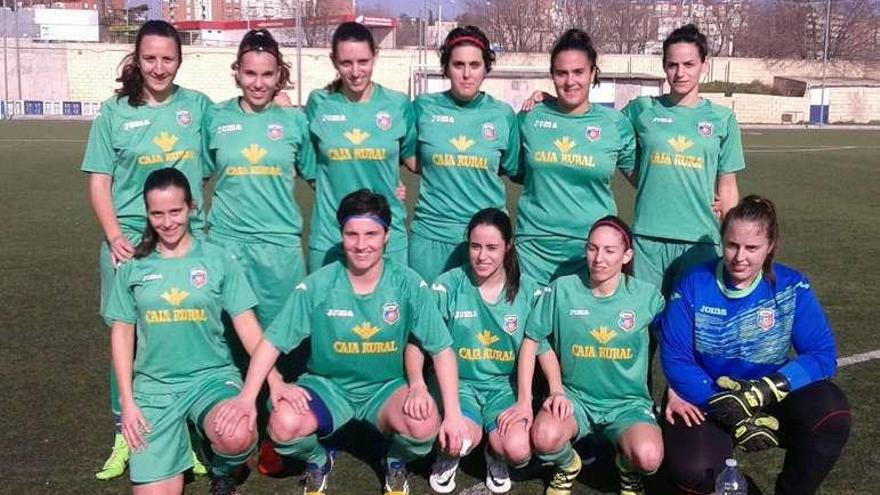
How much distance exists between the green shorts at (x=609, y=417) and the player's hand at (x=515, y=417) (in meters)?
0.20

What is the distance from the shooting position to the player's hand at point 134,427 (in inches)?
137

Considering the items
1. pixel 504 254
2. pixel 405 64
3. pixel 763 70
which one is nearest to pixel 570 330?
pixel 504 254

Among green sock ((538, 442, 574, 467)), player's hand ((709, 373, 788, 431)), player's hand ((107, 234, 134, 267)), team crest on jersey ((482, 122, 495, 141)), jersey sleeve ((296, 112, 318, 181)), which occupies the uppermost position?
Answer: team crest on jersey ((482, 122, 495, 141))

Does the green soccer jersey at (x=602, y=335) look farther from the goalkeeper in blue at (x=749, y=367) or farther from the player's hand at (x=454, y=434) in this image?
the player's hand at (x=454, y=434)

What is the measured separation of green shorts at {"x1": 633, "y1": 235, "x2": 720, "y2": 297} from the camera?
167 inches

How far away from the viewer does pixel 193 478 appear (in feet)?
12.8

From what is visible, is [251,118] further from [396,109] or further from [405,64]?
[405,64]

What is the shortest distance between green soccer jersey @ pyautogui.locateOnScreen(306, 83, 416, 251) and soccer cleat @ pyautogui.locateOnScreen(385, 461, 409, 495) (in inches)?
42.6

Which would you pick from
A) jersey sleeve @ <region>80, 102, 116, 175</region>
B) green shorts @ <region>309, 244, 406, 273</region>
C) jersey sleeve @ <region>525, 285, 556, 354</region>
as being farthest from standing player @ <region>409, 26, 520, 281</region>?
jersey sleeve @ <region>80, 102, 116, 175</region>

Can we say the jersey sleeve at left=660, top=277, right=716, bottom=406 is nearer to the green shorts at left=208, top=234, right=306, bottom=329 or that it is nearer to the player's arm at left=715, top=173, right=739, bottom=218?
the player's arm at left=715, top=173, right=739, bottom=218

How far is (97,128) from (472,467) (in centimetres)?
224

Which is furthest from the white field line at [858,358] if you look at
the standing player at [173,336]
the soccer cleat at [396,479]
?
the standing player at [173,336]

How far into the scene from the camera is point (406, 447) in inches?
144

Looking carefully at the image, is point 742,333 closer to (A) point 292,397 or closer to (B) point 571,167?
(B) point 571,167
